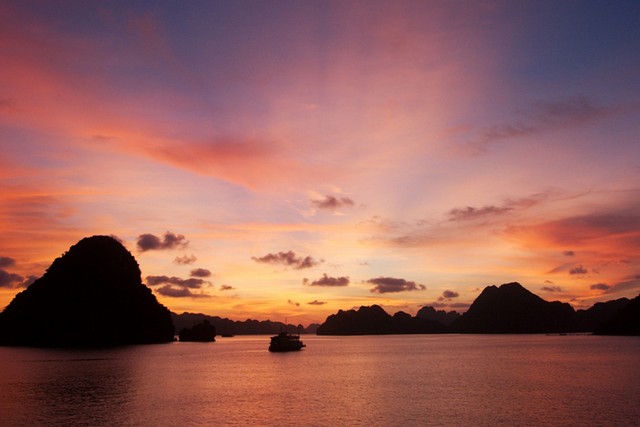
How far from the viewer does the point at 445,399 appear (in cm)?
7681

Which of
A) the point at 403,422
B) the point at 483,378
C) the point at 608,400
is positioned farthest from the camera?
the point at 483,378

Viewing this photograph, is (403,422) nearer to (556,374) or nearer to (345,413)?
(345,413)

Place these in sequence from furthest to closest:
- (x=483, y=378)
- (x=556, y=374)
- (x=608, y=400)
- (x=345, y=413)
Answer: (x=556, y=374) < (x=483, y=378) < (x=608, y=400) < (x=345, y=413)

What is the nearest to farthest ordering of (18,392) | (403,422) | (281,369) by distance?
A: 1. (403,422)
2. (18,392)
3. (281,369)

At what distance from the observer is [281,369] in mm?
138250

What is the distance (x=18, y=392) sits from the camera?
86.2 meters

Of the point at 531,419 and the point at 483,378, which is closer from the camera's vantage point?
the point at 531,419

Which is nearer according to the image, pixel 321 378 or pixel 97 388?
pixel 97 388

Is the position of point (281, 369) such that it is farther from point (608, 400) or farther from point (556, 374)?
point (608, 400)

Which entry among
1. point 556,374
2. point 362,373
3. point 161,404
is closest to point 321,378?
point 362,373

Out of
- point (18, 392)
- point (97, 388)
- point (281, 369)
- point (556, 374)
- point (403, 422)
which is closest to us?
point (403, 422)

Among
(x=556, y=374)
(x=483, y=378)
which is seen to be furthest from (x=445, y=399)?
(x=556, y=374)

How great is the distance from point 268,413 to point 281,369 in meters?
72.2

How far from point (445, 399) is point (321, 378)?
4044 centimetres
